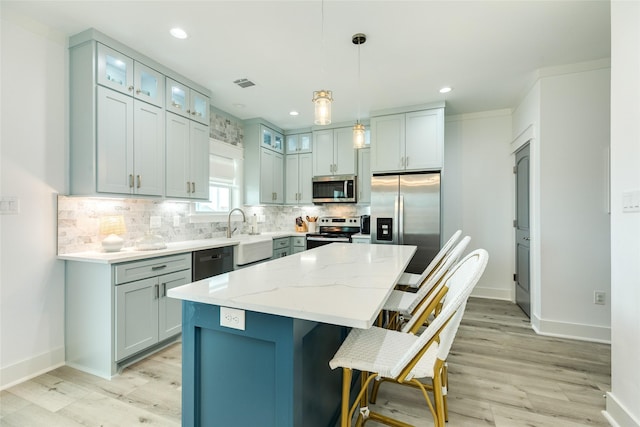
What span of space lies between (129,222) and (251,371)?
236 cm

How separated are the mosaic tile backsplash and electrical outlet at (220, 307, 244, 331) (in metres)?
2.01

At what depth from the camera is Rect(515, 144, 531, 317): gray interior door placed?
349cm

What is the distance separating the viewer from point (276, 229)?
5.37 meters

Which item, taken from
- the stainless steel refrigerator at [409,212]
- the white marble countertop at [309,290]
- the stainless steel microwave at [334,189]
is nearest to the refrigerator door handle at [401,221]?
the stainless steel refrigerator at [409,212]

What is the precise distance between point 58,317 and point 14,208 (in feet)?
3.00

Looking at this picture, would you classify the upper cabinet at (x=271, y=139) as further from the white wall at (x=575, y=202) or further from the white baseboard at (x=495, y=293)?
the white baseboard at (x=495, y=293)

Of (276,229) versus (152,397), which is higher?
(276,229)

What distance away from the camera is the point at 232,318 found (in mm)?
1198

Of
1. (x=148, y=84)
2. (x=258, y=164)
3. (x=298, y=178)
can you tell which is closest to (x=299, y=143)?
(x=298, y=178)

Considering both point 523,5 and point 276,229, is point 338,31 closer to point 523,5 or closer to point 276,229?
point 523,5

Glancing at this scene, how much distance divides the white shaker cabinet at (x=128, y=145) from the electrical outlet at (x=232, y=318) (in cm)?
186

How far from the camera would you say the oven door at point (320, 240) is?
441 centimetres

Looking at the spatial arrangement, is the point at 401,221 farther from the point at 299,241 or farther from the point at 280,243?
the point at 280,243

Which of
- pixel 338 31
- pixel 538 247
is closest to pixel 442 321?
pixel 338 31
